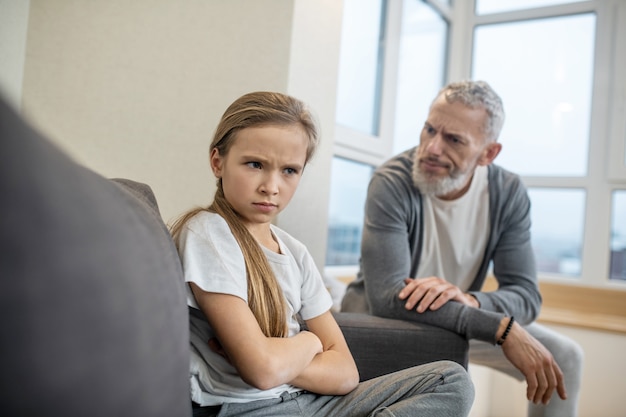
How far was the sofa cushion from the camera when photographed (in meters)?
0.33

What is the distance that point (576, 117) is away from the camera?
3178 millimetres

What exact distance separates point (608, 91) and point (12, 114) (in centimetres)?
329

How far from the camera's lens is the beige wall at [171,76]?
1.73 m

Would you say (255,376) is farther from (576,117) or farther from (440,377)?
(576,117)

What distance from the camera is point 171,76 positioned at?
180 cm

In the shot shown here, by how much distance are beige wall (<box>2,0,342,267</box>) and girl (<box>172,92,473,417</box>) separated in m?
0.61

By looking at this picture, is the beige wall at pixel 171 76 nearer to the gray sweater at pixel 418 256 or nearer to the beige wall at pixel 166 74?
the beige wall at pixel 166 74

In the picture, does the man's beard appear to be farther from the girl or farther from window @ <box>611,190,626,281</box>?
window @ <box>611,190,626,281</box>

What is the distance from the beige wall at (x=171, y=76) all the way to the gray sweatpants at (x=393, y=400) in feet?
2.38

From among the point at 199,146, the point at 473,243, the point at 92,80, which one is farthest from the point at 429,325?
the point at 92,80

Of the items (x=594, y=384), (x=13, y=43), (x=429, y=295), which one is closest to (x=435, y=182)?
(x=429, y=295)

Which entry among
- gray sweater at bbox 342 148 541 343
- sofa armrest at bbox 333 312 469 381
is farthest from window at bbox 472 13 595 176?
sofa armrest at bbox 333 312 469 381

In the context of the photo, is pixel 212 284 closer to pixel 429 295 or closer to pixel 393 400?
pixel 393 400

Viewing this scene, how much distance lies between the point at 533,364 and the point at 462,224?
525 mm
